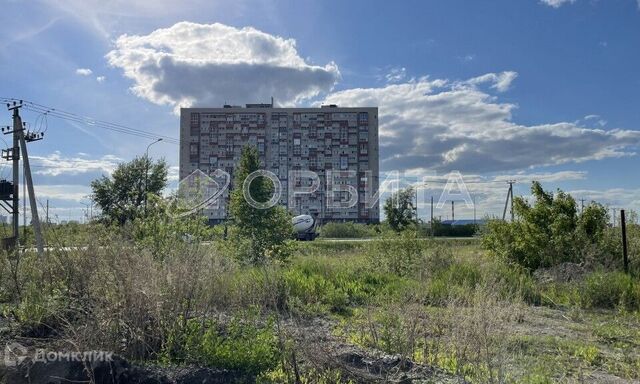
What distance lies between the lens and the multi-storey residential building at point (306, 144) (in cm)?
8738

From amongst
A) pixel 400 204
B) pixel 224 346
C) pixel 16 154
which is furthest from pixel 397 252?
pixel 400 204

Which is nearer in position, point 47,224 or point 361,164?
point 47,224

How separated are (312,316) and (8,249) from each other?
16.2ft

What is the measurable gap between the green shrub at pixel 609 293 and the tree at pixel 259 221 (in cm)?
715

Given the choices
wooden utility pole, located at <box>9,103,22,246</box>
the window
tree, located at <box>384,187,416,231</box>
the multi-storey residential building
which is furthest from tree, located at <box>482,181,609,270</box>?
the window

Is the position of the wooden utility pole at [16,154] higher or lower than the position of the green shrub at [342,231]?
higher

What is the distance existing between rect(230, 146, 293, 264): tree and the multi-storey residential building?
69.5 m

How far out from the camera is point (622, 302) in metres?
9.52

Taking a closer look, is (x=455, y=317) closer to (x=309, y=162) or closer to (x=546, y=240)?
(x=546, y=240)

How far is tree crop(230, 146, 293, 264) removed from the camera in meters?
14.3

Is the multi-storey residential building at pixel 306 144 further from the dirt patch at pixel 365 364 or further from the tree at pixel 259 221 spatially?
the dirt patch at pixel 365 364

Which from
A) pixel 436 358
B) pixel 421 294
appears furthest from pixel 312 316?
pixel 436 358

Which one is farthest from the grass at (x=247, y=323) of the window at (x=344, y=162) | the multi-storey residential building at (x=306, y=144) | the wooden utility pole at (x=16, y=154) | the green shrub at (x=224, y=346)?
the window at (x=344, y=162)

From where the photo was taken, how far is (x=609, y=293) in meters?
10.1
